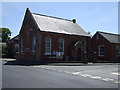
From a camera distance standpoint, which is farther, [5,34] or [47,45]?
[5,34]

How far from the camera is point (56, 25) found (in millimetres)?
34594

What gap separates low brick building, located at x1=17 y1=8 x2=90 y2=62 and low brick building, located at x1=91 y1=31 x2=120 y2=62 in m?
4.22

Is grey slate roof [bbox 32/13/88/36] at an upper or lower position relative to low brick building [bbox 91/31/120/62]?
upper

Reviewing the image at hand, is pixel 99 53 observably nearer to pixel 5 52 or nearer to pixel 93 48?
pixel 93 48

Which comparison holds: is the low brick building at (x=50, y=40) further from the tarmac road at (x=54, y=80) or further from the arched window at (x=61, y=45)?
the tarmac road at (x=54, y=80)

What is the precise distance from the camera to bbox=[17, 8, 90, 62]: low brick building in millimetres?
31188

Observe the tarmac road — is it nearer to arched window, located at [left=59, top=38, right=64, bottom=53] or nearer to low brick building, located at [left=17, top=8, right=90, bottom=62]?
low brick building, located at [left=17, top=8, right=90, bottom=62]

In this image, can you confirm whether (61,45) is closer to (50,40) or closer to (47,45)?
(50,40)

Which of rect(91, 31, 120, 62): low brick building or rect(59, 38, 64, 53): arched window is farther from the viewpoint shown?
rect(91, 31, 120, 62): low brick building

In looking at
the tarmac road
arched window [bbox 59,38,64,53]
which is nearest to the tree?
arched window [bbox 59,38,64,53]

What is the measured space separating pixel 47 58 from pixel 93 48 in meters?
14.7

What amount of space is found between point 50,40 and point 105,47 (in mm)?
13677

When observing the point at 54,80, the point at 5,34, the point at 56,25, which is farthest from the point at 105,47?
the point at 5,34

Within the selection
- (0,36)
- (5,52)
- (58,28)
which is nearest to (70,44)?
(58,28)
